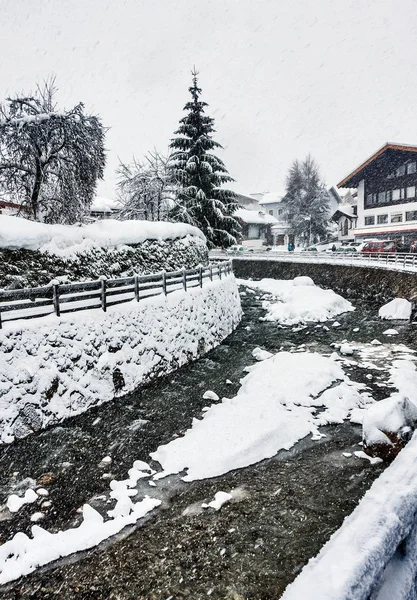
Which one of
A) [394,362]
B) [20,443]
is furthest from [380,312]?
[20,443]

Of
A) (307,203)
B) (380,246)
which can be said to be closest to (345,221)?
(307,203)

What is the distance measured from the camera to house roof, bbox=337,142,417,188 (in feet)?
129

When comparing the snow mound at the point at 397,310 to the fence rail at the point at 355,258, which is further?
the fence rail at the point at 355,258

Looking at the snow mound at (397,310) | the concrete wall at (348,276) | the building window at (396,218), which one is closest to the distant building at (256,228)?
the concrete wall at (348,276)

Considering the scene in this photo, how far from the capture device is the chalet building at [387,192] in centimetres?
4072

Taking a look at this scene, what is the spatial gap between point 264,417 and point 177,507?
322cm

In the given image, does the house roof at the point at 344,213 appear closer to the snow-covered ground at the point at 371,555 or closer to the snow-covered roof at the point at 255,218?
the snow-covered roof at the point at 255,218

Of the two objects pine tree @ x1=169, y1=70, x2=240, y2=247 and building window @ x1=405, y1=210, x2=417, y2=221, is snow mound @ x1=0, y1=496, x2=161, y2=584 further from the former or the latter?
building window @ x1=405, y1=210, x2=417, y2=221

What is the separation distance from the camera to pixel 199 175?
29.3 m

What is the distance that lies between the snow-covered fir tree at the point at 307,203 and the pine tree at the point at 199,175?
26515 millimetres

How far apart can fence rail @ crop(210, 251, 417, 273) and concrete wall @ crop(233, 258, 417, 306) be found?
0.47m

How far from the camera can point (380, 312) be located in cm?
1961

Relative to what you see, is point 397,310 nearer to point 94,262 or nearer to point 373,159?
point 94,262

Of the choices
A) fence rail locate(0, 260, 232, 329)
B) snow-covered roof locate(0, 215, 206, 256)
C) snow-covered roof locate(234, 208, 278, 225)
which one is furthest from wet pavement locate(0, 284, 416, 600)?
snow-covered roof locate(234, 208, 278, 225)
